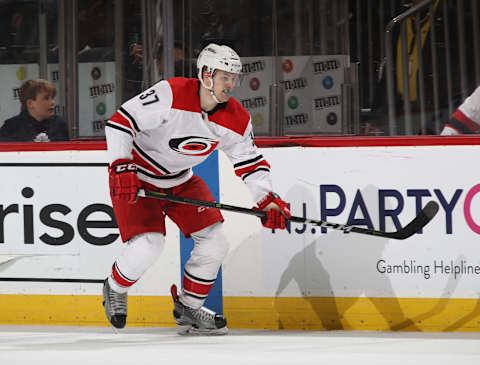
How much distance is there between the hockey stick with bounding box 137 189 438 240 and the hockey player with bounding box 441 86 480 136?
0.35 meters

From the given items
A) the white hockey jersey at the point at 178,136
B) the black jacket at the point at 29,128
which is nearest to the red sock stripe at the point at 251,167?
the white hockey jersey at the point at 178,136

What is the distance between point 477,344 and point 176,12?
6.40ft

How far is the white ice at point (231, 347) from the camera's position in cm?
253

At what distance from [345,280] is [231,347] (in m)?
0.62

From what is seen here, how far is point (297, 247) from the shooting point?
314cm

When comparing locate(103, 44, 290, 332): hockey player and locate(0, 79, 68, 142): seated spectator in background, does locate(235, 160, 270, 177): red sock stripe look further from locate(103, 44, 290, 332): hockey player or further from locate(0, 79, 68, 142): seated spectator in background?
locate(0, 79, 68, 142): seated spectator in background

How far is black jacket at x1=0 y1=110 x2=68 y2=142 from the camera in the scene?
341cm

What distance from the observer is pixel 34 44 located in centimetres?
356

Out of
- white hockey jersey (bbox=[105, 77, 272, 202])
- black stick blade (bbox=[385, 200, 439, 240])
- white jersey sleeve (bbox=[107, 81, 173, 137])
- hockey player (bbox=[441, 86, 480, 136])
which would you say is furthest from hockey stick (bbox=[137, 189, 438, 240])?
hockey player (bbox=[441, 86, 480, 136])

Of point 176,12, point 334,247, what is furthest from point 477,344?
point 176,12

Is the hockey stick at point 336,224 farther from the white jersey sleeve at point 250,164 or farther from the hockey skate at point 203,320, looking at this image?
the hockey skate at point 203,320

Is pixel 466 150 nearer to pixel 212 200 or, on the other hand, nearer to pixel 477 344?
pixel 477 344

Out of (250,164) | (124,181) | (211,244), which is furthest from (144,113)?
(211,244)

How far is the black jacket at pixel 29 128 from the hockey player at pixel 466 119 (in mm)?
1698
